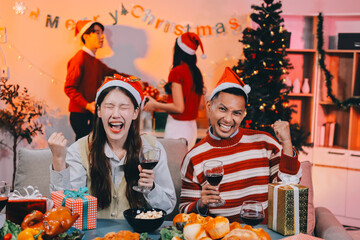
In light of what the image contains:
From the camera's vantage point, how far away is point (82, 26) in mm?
4617

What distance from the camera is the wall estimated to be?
16.1 feet

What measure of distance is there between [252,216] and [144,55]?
150 inches

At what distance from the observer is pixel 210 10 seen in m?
4.97

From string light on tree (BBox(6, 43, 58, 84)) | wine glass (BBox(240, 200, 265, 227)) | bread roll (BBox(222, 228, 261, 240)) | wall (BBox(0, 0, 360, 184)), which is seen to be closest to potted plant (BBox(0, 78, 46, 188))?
wall (BBox(0, 0, 360, 184))

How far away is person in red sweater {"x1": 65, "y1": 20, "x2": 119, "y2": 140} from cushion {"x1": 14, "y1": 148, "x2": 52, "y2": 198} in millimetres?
1774

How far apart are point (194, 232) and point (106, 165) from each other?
2.77 ft

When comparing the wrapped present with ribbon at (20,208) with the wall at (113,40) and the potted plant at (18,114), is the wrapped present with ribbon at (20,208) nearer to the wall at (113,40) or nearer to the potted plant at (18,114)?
the potted plant at (18,114)

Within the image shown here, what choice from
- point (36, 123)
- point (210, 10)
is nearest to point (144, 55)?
point (210, 10)

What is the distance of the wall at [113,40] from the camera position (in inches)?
193

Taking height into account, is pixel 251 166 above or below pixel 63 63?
below

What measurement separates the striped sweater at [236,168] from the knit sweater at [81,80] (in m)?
2.38

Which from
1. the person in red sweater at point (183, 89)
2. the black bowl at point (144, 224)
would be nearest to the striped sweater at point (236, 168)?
the black bowl at point (144, 224)

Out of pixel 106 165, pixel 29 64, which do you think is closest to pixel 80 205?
pixel 106 165

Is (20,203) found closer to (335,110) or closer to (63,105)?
(63,105)
